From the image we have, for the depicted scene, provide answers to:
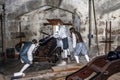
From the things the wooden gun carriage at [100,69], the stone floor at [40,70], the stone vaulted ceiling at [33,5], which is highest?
the stone vaulted ceiling at [33,5]

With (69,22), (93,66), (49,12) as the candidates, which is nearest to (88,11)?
(69,22)

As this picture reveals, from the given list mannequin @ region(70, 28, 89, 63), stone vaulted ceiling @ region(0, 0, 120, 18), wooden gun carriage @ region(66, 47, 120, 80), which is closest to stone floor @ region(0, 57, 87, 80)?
mannequin @ region(70, 28, 89, 63)

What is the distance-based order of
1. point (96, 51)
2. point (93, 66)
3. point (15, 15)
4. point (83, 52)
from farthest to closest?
point (15, 15), point (96, 51), point (83, 52), point (93, 66)

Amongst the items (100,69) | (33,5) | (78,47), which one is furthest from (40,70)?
(100,69)

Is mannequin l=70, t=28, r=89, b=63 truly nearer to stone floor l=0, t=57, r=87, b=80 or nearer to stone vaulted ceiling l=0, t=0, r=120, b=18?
stone floor l=0, t=57, r=87, b=80

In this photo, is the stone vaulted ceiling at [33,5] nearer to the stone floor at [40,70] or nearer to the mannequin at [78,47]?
the mannequin at [78,47]

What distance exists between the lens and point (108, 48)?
569 centimetres

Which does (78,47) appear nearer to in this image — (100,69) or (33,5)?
(33,5)

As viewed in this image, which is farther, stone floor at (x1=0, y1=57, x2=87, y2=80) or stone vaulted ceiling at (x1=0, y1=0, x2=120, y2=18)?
stone vaulted ceiling at (x1=0, y1=0, x2=120, y2=18)

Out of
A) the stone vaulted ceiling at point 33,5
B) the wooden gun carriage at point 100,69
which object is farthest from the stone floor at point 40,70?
the stone vaulted ceiling at point 33,5

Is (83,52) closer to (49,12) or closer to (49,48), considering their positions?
(49,48)

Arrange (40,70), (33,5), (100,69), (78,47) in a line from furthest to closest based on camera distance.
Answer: (33,5) → (78,47) → (40,70) → (100,69)

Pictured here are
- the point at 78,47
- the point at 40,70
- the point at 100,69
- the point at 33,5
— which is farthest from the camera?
the point at 33,5

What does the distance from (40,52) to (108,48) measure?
65.2 inches
